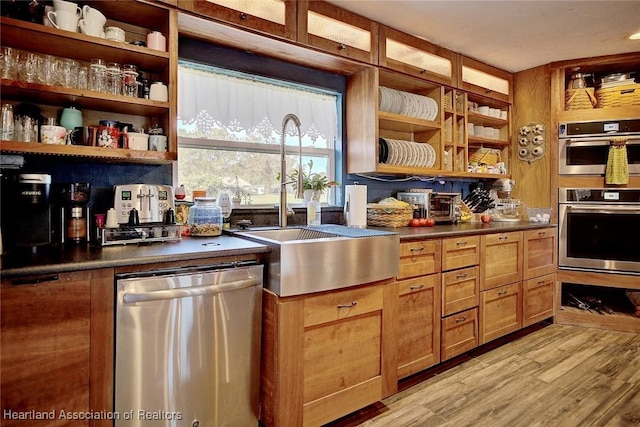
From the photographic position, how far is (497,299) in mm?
2779

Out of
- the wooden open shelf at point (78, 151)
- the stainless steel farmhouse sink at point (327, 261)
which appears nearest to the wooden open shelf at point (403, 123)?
the stainless steel farmhouse sink at point (327, 261)

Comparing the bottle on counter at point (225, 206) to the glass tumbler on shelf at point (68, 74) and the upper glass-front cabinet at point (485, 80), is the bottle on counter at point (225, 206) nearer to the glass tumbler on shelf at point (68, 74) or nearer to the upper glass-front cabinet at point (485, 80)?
the glass tumbler on shelf at point (68, 74)

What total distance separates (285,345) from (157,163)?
121 centimetres

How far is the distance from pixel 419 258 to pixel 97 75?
1955mm

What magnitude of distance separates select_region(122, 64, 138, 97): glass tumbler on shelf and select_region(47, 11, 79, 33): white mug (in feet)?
0.84

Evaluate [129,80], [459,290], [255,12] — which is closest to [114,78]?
[129,80]

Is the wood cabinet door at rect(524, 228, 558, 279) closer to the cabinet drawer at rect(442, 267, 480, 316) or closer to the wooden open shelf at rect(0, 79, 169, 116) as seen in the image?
the cabinet drawer at rect(442, 267, 480, 316)

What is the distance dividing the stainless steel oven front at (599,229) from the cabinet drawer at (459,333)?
1.42m

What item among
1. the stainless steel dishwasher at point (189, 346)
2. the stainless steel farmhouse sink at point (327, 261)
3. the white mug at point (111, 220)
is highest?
the white mug at point (111, 220)

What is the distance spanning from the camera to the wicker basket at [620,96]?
317cm

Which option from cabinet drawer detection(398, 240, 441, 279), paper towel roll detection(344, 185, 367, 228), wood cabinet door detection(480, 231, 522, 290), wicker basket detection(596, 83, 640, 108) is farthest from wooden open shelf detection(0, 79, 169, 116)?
wicker basket detection(596, 83, 640, 108)

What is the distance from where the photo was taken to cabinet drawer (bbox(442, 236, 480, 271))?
238 centimetres

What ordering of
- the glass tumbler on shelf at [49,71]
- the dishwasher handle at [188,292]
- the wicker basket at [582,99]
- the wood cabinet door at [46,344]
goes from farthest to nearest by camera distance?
the wicker basket at [582,99] < the glass tumbler on shelf at [49,71] < the dishwasher handle at [188,292] < the wood cabinet door at [46,344]

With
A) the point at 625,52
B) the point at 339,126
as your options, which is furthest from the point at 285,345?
the point at 625,52
